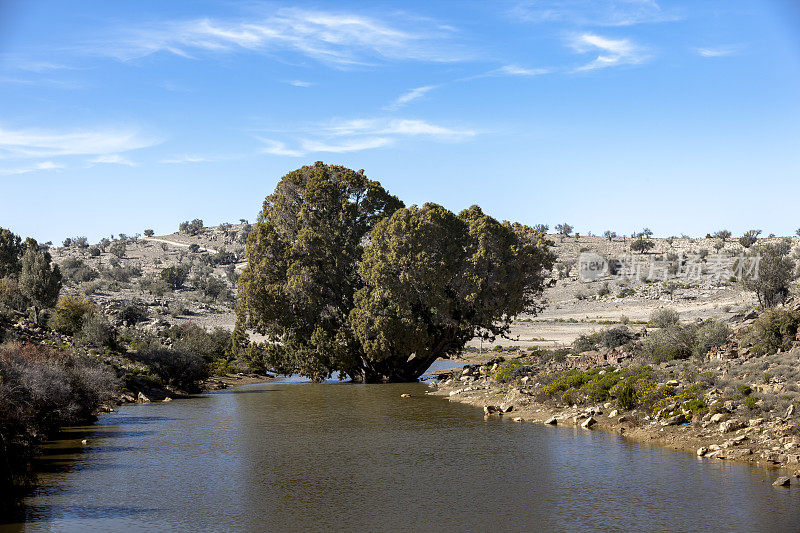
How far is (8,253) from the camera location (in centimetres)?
6400

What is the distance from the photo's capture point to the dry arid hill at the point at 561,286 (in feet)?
244

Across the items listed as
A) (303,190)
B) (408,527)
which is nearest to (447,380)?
(303,190)

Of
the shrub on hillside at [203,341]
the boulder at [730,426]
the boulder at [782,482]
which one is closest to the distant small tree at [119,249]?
the shrub on hillside at [203,341]

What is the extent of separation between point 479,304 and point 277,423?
1820cm

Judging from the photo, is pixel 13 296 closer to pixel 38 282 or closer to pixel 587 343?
pixel 38 282

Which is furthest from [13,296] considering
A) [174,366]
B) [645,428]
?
[645,428]

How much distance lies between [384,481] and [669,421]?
1155 cm

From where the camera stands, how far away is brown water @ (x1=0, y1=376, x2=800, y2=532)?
16.0 meters

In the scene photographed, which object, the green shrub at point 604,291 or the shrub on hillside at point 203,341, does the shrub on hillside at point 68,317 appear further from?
the green shrub at point 604,291

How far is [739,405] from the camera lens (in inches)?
944

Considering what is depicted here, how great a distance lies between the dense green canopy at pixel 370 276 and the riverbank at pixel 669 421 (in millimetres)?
7264

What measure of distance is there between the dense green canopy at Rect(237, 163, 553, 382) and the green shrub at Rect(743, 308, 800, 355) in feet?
51.8

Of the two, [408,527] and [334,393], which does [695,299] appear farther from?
[408,527]

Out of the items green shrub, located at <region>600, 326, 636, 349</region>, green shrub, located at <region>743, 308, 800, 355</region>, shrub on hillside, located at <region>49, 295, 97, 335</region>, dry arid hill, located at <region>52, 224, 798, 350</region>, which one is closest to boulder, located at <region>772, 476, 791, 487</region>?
green shrub, located at <region>743, 308, 800, 355</region>
